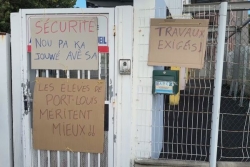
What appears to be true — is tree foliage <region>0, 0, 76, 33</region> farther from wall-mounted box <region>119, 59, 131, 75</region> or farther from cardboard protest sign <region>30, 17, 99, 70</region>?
wall-mounted box <region>119, 59, 131, 75</region>

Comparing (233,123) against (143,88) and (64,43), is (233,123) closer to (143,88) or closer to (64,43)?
(143,88)

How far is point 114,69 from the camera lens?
3002 mm

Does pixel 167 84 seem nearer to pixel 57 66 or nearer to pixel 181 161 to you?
pixel 181 161

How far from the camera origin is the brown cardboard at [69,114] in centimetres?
306

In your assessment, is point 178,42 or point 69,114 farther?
point 69,114

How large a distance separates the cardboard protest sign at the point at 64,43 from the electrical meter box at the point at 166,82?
689mm

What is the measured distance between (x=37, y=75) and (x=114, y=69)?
36.4 inches

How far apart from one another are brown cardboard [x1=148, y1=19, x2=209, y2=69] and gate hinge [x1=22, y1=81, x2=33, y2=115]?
1.49 meters

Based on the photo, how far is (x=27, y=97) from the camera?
10.4ft

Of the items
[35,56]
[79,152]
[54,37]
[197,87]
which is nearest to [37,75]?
[35,56]

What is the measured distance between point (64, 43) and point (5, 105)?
42.6 inches

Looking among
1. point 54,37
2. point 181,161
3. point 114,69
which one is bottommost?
point 181,161

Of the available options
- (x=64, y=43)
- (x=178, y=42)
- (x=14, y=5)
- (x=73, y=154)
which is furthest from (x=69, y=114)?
(x=14, y=5)

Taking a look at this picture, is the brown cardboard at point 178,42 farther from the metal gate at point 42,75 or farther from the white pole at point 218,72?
the metal gate at point 42,75
